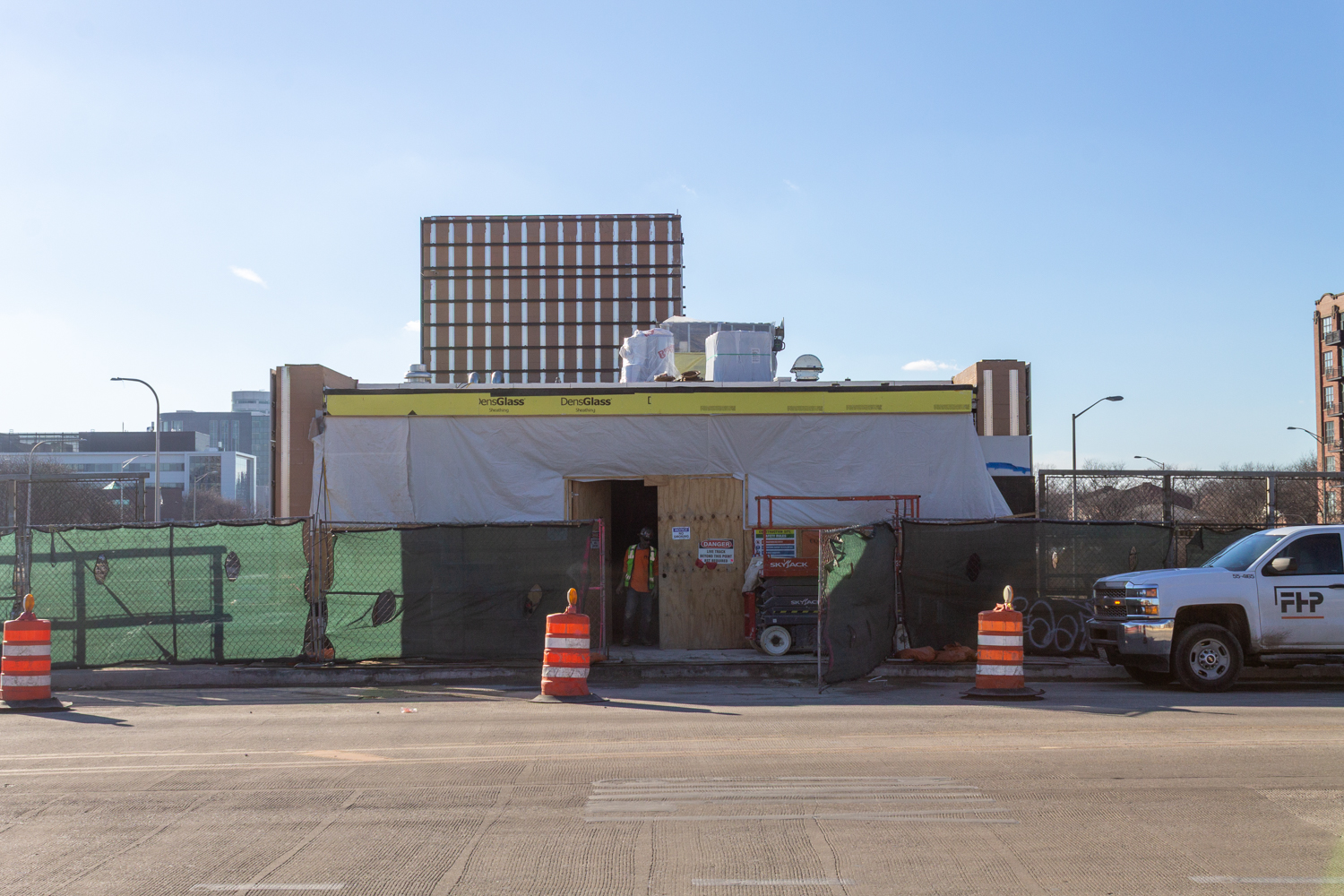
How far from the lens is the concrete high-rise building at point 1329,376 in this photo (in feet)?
238

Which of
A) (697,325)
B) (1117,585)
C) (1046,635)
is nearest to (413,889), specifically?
(1117,585)

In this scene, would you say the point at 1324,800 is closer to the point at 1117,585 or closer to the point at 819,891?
the point at 819,891

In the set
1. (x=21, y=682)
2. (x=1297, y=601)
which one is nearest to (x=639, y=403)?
(x=21, y=682)

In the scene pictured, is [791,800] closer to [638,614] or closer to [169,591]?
[638,614]

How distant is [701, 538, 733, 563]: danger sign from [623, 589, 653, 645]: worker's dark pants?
1.09 m

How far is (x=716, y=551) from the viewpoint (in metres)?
17.1

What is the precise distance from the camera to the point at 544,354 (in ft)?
100

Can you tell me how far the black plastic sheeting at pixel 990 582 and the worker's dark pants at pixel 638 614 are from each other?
4289 millimetres

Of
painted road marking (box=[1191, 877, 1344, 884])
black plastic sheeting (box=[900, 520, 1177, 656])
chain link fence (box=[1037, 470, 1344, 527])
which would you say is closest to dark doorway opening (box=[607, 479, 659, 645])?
black plastic sheeting (box=[900, 520, 1177, 656])

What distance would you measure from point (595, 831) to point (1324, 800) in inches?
189

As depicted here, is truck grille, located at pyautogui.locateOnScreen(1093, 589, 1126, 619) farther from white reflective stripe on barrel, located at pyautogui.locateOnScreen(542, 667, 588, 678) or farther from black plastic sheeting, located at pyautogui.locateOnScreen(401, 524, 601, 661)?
black plastic sheeting, located at pyautogui.locateOnScreen(401, 524, 601, 661)

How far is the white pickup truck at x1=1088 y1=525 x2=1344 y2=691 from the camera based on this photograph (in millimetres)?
12664

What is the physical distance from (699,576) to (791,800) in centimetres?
997

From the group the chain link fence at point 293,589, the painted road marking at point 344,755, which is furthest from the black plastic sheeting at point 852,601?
the painted road marking at point 344,755
